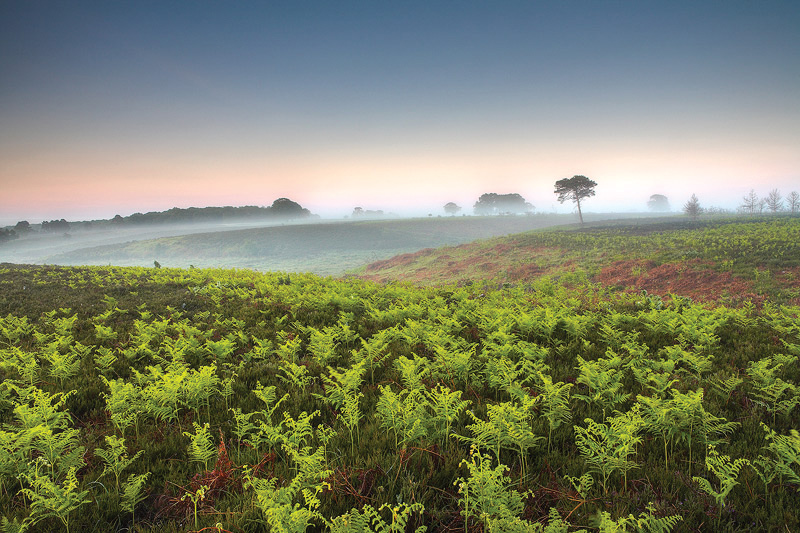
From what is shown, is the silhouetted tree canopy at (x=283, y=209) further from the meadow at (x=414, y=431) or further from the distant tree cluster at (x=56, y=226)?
the meadow at (x=414, y=431)

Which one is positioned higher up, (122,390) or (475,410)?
(122,390)

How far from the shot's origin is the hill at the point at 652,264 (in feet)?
59.4

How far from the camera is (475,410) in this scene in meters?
4.71

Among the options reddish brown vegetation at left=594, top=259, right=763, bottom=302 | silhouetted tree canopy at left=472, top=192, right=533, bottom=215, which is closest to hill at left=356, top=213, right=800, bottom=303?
reddish brown vegetation at left=594, top=259, right=763, bottom=302

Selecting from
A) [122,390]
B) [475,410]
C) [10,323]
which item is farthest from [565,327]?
[10,323]

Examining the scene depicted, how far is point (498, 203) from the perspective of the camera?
578 feet

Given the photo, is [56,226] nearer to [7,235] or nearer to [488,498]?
[7,235]

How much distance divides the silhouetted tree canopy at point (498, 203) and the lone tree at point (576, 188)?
303 ft

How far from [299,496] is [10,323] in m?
13.5

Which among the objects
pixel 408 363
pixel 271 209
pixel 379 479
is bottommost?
pixel 379 479

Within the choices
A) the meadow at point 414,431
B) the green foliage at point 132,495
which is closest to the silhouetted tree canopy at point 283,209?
the meadow at point 414,431

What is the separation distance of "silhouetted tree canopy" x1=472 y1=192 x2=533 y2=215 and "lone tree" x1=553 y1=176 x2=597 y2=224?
303 feet

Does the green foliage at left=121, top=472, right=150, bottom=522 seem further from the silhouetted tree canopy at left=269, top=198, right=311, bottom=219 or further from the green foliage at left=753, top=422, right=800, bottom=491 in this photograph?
the silhouetted tree canopy at left=269, top=198, right=311, bottom=219

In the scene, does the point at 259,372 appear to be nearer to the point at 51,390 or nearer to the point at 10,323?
the point at 51,390
